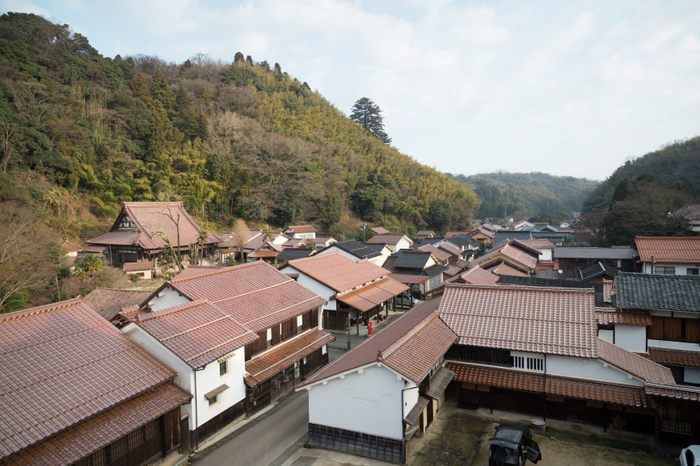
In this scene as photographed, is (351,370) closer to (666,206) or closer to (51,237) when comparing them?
(51,237)

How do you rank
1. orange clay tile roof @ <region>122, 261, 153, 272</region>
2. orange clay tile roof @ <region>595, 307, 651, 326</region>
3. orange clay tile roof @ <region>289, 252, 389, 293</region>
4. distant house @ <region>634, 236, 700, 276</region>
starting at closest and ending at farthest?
orange clay tile roof @ <region>595, 307, 651, 326</region> → orange clay tile roof @ <region>289, 252, 389, 293</region> → distant house @ <region>634, 236, 700, 276</region> → orange clay tile roof @ <region>122, 261, 153, 272</region>

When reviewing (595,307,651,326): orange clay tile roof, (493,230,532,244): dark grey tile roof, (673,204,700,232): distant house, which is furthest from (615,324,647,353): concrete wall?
(493,230,532,244): dark grey tile roof

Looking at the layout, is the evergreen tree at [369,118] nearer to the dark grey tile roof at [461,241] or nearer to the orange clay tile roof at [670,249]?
the dark grey tile roof at [461,241]

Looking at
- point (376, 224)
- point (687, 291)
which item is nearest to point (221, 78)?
point (376, 224)

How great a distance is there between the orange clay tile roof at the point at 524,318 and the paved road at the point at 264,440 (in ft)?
21.7

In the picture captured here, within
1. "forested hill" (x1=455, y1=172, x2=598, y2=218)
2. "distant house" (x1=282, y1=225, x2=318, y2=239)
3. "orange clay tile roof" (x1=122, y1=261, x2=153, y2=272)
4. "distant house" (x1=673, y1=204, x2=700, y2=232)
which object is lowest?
"orange clay tile roof" (x1=122, y1=261, x2=153, y2=272)

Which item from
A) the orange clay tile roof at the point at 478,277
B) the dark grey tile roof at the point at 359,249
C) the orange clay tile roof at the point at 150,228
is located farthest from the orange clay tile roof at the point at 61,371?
the dark grey tile roof at the point at 359,249

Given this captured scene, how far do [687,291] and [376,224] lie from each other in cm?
5227

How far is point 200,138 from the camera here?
170 feet

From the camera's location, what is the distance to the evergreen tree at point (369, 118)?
95.2 m

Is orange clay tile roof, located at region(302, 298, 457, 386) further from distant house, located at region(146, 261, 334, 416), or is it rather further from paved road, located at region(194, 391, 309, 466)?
distant house, located at region(146, 261, 334, 416)

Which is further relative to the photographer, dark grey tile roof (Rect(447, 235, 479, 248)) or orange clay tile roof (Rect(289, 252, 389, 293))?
dark grey tile roof (Rect(447, 235, 479, 248))

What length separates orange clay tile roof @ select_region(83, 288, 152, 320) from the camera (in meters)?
17.6

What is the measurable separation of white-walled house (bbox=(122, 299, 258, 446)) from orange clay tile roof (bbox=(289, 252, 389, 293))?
9.48 metres
